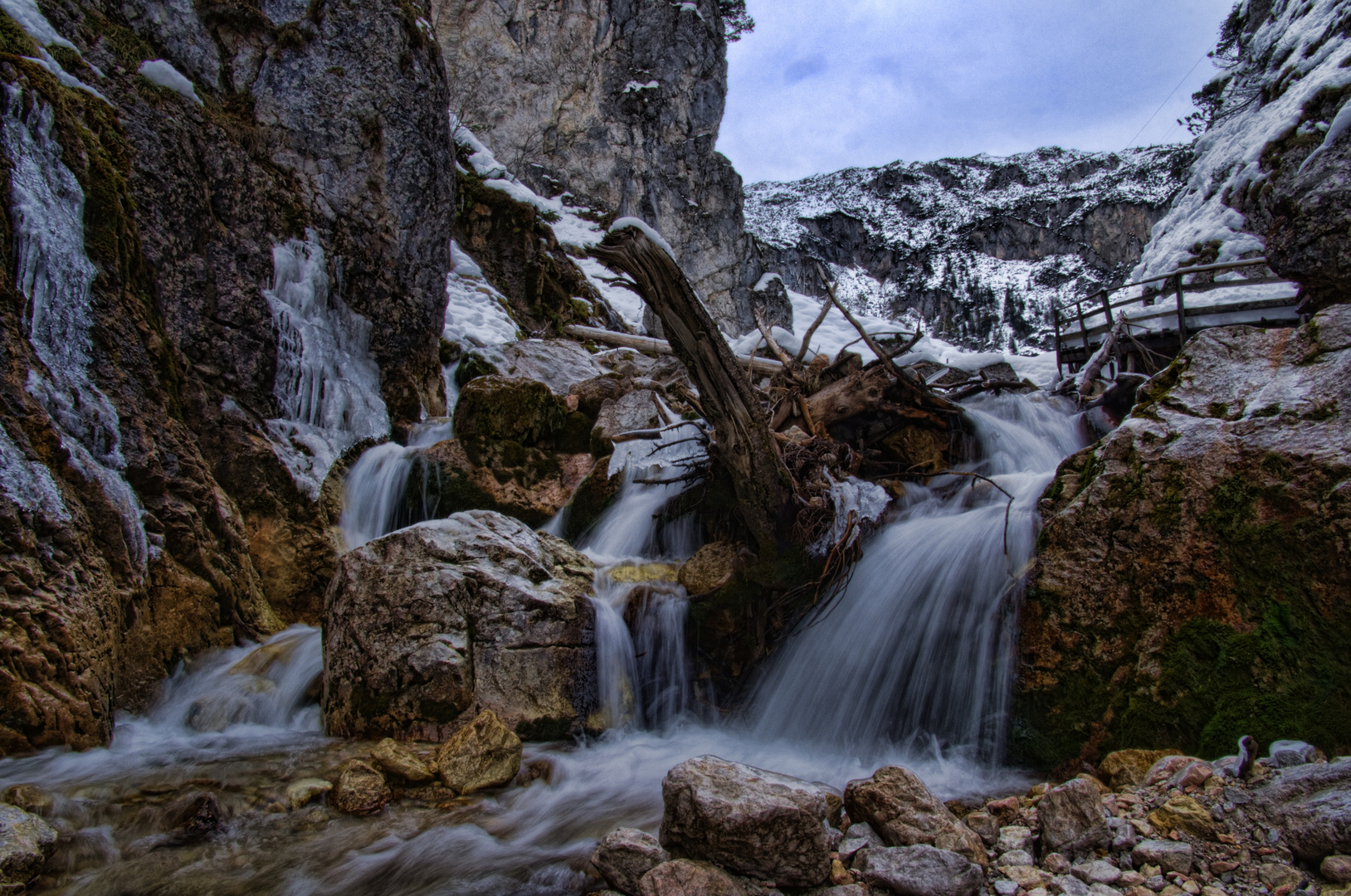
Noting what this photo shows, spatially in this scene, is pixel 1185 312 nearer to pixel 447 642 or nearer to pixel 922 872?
pixel 922 872

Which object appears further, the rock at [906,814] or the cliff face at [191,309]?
the cliff face at [191,309]

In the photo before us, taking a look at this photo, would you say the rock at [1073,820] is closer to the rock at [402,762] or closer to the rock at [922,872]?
the rock at [922,872]

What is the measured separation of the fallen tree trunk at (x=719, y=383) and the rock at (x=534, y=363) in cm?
651

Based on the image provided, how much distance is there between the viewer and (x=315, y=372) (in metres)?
7.56

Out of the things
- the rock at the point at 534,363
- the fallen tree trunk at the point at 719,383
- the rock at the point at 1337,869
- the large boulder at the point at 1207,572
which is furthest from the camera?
the rock at the point at 534,363

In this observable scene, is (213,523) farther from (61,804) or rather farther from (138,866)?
(138,866)

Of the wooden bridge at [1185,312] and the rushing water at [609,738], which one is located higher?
the wooden bridge at [1185,312]

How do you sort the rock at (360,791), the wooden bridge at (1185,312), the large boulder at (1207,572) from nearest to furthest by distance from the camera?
1. the large boulder at (1207,572)
2. the rock at (360,791)
3. the wooden bridge at (1185,312)

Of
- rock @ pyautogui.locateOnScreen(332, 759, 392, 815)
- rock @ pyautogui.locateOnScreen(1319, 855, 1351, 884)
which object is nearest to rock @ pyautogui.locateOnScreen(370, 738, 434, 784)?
rock @ pyautogui.locateOnScreen(332, 759, 392, 815)

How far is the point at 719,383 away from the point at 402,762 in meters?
2.70

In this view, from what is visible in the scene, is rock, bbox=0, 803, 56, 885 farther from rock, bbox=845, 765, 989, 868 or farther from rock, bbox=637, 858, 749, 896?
rock, bbox=845, 765, 989, 868

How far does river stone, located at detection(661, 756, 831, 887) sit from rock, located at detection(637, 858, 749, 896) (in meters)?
0.08

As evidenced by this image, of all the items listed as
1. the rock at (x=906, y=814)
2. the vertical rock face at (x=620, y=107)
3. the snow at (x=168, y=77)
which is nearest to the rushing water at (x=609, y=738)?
the rock at (x=906, y=814)

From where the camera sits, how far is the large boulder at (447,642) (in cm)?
377
